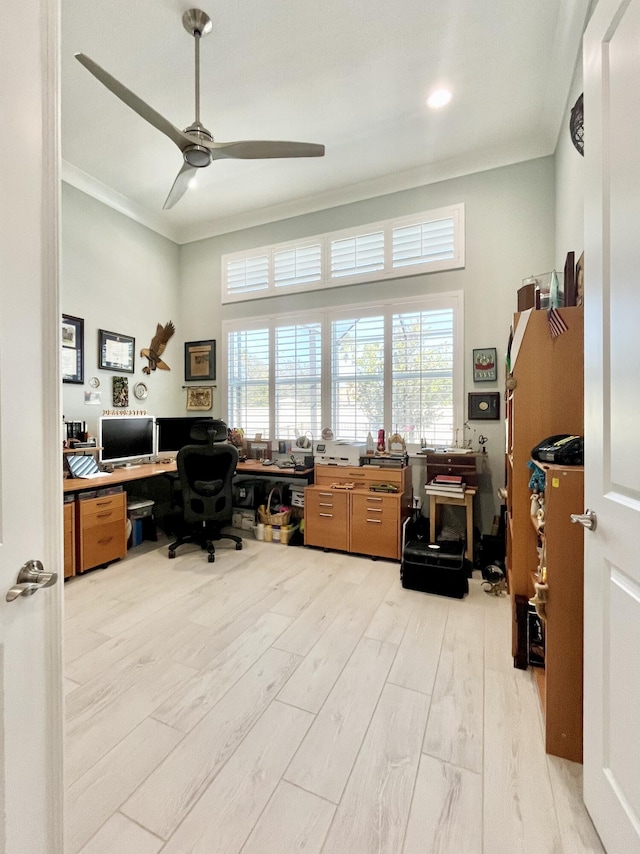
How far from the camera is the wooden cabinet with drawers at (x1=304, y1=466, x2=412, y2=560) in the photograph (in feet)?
10.8

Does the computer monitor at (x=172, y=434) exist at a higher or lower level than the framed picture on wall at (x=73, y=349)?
lower

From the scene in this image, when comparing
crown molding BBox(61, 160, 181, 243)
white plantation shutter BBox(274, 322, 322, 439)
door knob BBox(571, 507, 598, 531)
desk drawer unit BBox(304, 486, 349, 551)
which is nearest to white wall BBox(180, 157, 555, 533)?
white plantation shutter BBox(274, 322, 322, 439)

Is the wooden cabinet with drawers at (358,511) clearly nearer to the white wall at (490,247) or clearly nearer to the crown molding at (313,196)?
the white wall at (490,247)

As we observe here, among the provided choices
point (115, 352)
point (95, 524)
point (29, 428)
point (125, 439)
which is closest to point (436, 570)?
point (29, 428)

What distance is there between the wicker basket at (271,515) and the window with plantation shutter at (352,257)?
2.33m

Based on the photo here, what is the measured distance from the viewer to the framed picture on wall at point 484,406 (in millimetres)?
3437

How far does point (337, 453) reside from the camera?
3.71 meters

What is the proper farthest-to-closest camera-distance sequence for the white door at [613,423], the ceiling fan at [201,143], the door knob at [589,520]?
the ceiling fan at [201,143]
the door knob at [589,520]
the white door at [613,423]

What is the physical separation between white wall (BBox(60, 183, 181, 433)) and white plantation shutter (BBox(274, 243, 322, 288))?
58.3 inches

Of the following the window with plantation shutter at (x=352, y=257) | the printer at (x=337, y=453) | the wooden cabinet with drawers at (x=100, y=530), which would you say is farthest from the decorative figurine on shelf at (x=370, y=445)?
the wooden cabinet with drawers at (x=100, y=530)

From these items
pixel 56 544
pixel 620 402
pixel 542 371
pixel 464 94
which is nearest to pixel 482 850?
pixel 620 402

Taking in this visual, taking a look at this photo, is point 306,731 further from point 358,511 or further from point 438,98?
point 438,98

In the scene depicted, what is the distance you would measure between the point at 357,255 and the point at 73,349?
116 inches

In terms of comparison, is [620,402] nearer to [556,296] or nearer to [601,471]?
[601,471]
